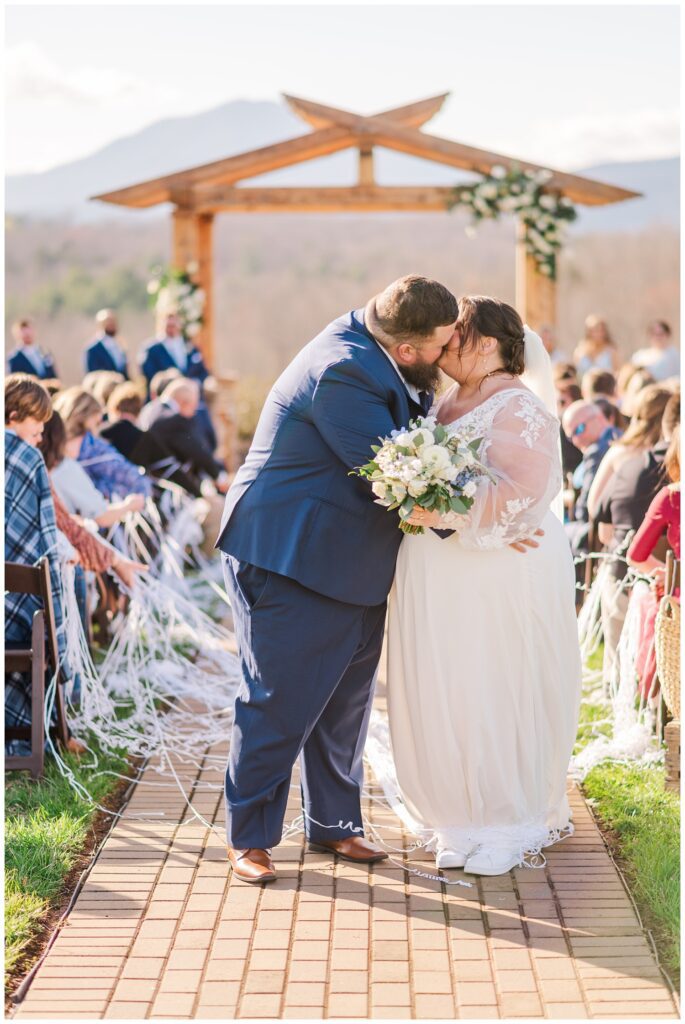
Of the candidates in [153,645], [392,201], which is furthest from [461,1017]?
[392,201]

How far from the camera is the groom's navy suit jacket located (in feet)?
13.1

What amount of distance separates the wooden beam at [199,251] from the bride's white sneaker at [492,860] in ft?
38.8

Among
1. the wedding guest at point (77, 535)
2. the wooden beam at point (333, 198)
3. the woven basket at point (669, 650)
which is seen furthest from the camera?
the wooden beam at point (333, 198)

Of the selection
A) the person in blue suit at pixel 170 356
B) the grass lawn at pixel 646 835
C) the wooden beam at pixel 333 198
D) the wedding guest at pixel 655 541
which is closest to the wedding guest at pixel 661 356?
the wooden beam at pixel 333 198

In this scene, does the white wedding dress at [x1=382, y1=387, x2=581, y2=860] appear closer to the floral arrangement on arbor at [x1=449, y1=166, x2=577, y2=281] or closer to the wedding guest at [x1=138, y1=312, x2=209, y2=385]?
the floral arrangement on arbor at [x1=449, y1=166, x2=577, y2=281]

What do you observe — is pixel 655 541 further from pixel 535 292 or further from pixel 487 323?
pixel 535 292

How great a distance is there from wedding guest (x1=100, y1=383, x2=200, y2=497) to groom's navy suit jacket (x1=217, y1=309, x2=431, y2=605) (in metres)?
4.81

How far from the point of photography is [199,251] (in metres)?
15.5

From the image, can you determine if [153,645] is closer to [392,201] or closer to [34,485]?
[34,485]

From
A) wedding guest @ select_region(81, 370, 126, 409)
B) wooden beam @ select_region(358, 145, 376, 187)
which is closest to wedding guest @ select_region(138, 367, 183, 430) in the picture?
wedding guest @ select_region(81, 370, 126, 409)

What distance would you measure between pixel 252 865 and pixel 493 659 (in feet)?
3.63

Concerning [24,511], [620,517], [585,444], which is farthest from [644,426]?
[24,511]

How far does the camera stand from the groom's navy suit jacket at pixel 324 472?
4.01m

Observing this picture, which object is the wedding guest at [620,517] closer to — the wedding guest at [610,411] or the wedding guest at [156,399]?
the wedding guest at [610,411]
